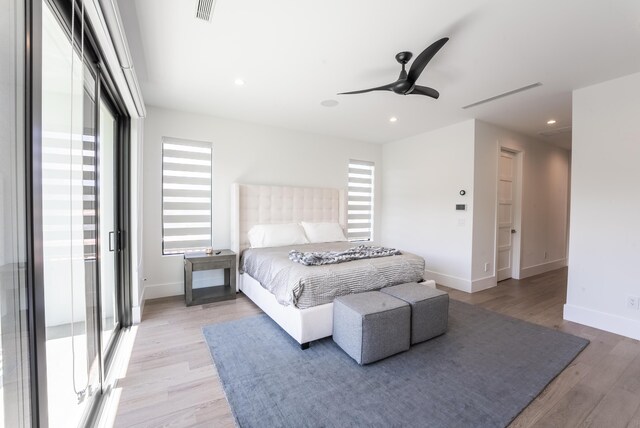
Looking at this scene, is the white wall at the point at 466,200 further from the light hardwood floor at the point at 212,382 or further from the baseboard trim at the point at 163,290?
the baseboard trim at the point at 163,290

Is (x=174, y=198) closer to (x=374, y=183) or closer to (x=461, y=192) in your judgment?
(x=374, y=183)

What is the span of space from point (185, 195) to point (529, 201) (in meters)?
5.93

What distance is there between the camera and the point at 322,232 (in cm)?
441

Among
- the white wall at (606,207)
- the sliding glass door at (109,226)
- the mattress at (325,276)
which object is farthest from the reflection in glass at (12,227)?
the white wall at (606,207)

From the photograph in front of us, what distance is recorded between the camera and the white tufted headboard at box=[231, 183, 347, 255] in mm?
3982

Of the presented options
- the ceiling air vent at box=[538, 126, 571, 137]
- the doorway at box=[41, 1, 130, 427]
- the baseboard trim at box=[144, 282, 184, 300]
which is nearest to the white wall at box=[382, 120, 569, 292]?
the ceiling air vent at box=[538, 126, 571, 137]

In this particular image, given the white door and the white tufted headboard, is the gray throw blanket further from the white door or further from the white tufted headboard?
the white door

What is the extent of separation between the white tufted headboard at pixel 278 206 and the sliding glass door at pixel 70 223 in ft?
6.78

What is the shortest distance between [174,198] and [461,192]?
4.23m

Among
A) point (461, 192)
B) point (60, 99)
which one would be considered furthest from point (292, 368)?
point (461, 192)

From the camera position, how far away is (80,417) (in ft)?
5.00

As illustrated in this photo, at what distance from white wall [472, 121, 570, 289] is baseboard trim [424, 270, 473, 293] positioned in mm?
177

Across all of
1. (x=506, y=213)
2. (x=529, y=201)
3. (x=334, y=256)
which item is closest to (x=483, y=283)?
(x=506, y=213)

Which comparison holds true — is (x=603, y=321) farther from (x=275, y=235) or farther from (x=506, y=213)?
Answer: (x=275, y=235)
